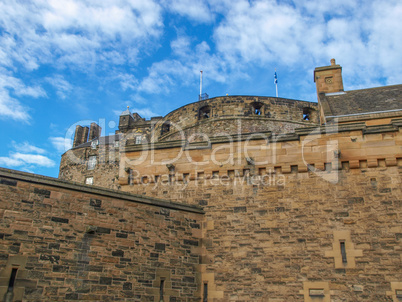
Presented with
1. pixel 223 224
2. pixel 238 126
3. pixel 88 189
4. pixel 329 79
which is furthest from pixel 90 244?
pixel 329 79

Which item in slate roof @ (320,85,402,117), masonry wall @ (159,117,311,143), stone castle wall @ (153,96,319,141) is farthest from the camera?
stone castle wall @ (153,96,319,141)

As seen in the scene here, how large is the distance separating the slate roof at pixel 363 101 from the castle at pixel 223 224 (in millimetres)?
4422

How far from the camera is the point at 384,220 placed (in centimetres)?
1053

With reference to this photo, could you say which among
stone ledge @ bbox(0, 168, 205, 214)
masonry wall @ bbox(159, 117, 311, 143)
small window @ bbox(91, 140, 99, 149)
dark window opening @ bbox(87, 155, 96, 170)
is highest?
small window @ bbox(91, 140, 99, 149)

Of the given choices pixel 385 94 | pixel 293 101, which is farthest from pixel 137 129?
pixel 385 94

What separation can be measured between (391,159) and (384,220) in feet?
5.71

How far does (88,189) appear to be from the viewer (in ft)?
32.6

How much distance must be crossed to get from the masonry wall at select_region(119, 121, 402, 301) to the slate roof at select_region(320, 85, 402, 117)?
4584 millimetres

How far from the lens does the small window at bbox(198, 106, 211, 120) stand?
25.2m

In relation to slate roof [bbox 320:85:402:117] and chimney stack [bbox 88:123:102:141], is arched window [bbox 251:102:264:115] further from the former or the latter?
chimney stack [bbox 88:123:102:141]

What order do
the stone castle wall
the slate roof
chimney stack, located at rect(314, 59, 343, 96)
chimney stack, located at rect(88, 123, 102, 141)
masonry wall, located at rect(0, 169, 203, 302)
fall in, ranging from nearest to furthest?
masonry wall, located at rect(0, 169, 203, 302) < the slate roof < chimney stack, located at rect(314, 59, 343, 96) < the stone castle wall < chimney stack, located at rect(88, 123, 102, 141)

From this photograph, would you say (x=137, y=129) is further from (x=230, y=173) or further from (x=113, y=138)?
(x=230, y=173)

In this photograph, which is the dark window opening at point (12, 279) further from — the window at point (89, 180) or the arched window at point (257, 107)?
the window at point (89, 180)

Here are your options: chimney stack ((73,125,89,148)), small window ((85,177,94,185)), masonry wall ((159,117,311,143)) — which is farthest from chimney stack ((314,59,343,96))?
chimney stack ((73,125,89,148))
